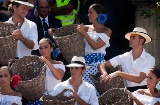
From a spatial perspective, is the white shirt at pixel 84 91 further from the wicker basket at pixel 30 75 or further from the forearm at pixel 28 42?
the forearm at pixel 28 42

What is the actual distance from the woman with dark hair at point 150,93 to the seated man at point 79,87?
0.47m

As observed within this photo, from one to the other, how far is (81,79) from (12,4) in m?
1.61

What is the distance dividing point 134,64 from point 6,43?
5.71 feet

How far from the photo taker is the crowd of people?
9.30 meters

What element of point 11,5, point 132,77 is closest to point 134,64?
point 132,77

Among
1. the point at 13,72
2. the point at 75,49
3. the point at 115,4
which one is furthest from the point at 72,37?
the point at 115,4

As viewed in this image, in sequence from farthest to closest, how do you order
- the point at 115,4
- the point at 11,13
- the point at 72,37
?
1. the point at 115,4
2. the point at 11,13
3. the point at 72,37

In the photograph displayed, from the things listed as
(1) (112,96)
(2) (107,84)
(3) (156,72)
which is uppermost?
(3) (156,72)

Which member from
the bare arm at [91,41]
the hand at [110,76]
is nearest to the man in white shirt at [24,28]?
the bare arm at [91,41]

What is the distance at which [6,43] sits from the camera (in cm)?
972

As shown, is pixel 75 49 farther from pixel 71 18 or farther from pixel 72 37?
pixel 71 18

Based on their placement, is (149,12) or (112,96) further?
(149,12)

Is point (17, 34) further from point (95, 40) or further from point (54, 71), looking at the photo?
point (95, 40)

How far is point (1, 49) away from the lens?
9750 millimetres
